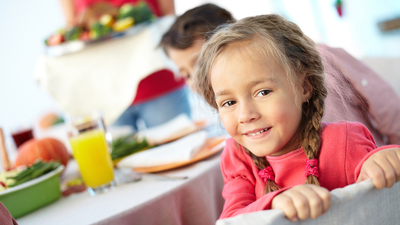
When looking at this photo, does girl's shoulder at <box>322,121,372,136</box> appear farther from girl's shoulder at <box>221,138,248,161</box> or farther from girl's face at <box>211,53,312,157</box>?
girl's shoulder at <box>221,138,248,161</box>

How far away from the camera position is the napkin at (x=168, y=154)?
0.94 metres

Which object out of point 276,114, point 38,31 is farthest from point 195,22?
point 38,31

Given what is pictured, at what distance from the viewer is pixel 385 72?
4.40ft

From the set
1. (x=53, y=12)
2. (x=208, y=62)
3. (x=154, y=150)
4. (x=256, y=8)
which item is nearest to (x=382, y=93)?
(x=208, y=62)

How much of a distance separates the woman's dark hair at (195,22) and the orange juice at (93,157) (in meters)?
0.59

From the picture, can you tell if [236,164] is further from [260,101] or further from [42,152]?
[42,152]

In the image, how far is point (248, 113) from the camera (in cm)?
68

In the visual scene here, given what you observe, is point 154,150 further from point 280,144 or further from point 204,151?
point 280,144

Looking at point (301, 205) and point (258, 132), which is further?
point (258, 132)

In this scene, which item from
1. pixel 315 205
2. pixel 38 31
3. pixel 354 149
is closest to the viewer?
pixel 315 205

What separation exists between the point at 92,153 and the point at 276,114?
Answer: 1.80 ft

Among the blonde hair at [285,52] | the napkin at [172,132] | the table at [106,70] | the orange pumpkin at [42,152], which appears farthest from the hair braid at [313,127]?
the table at [106,70]

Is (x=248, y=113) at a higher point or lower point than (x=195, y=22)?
lower

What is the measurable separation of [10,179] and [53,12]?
15.5ft
